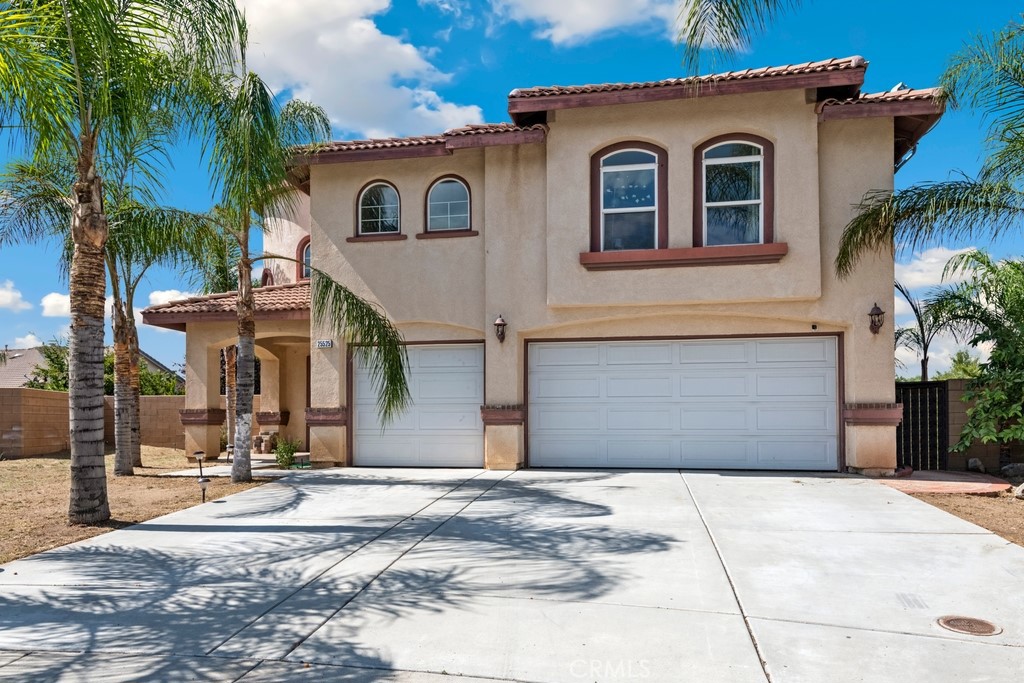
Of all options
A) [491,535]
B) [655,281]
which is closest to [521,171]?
[655,281]

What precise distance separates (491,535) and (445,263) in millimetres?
7042

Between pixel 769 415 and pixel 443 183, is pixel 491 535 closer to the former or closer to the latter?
pixel 769 415

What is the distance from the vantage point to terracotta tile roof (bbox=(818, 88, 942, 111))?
11828 millimetres

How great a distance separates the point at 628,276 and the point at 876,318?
4006 mm

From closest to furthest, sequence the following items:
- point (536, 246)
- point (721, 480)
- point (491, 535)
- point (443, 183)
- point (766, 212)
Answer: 1. point (491, 535)
2. point (721, 480)
3. point (766, 212)
4. point (536, 246)
5. point (443, 183)

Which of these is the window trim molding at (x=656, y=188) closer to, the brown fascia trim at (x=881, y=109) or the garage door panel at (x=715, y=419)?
the brown fascia trim at (x=881, y=109)

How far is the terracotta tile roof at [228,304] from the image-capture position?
50.8 ft

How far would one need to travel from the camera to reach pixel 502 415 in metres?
13.4

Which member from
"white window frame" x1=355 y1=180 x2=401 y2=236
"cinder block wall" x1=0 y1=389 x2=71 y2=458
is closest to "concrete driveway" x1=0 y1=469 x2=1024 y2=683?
"white window frame" x1=355 y1=180 x2=401 y2=236

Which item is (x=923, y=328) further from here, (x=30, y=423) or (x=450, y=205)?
(x=30, y=423)

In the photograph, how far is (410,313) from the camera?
14.0 metres

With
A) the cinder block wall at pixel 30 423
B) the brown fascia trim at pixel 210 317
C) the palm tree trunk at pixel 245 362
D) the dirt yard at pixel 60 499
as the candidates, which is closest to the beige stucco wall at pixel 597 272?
the brown fascia trim at pixel 210 317

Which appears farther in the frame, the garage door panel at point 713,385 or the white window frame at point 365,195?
the white window frame at point 365,195

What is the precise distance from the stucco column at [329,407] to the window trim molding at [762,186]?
22.8 ft
